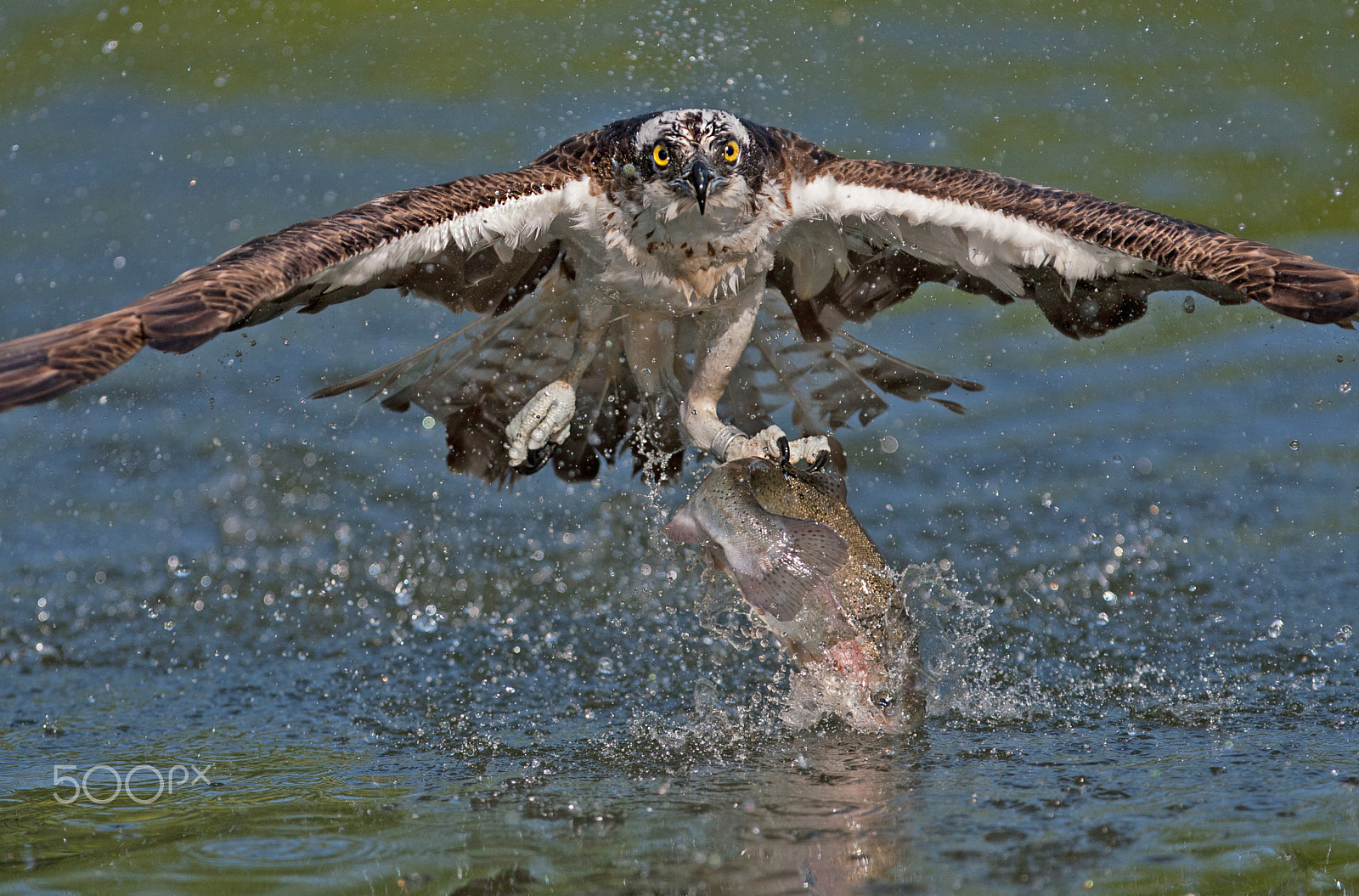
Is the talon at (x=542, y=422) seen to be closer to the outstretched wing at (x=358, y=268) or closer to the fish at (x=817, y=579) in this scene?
the outstretched wing at (x=358, y=268)

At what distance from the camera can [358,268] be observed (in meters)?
6.20

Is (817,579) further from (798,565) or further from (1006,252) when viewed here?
(1006,252)

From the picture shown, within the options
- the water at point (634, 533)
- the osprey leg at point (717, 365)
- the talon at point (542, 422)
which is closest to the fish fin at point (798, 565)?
the water at point (634, 533)

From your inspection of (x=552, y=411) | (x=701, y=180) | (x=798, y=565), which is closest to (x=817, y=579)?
(x=798, y=565)

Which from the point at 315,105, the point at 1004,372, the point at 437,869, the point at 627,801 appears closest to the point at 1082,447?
the point at 1004,372

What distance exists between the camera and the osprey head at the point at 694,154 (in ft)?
21.5

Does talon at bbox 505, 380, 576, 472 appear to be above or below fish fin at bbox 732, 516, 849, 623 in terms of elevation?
above

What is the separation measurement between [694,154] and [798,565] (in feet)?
6.90

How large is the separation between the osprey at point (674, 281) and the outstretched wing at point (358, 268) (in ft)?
0.04

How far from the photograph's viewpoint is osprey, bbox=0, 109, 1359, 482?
19.2 ft

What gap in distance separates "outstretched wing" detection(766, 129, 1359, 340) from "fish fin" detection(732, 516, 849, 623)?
6.36ft

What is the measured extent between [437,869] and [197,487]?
620cm

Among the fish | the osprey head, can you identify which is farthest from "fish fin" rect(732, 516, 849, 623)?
the osprey head

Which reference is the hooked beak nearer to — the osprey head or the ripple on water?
the osprey head
